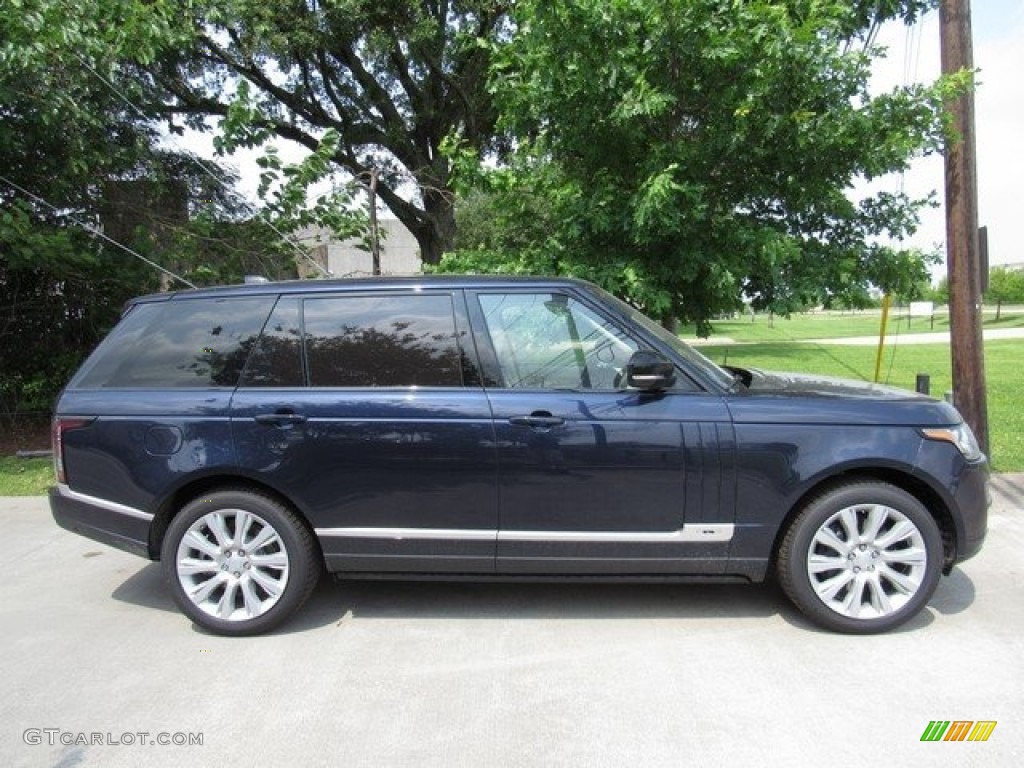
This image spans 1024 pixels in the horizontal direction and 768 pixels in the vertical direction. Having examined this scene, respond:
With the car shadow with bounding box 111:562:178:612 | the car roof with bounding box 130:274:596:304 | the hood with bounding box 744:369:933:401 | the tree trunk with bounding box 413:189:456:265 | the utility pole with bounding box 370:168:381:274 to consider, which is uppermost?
the tree trunk with bounding box 413:189:456:265

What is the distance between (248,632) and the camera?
382cm

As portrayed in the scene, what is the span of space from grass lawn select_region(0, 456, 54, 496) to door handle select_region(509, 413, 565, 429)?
209 inches

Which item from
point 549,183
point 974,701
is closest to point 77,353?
point 549,183

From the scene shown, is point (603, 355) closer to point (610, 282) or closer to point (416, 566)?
point (416, 566)

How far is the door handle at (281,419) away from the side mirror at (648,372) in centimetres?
164

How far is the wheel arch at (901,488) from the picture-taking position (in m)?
3.70

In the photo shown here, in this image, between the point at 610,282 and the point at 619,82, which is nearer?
the point at 619,82

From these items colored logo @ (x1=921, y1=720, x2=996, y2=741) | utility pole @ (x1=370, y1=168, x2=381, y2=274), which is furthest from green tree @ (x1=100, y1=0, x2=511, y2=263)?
colored logo @ (x1=921, y1=720, x2=996, y2=741)

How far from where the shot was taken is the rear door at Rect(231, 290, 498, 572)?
3.69 metres

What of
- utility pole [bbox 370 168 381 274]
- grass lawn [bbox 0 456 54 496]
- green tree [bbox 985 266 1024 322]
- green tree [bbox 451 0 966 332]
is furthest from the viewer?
green tree [bbox 985 266 1024 322]

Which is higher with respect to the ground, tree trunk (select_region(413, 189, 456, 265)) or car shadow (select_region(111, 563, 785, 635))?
tree trunk (select_region(413, 189, 456, 265))

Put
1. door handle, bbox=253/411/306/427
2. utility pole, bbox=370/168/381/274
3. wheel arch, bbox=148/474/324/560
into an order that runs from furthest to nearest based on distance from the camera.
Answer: utility pole, bbox=370/168/381/274
wheel arch, bbox=148/474/324/560
door handle, bbox=253/411/306/427

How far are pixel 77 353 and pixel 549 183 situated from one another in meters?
7.18

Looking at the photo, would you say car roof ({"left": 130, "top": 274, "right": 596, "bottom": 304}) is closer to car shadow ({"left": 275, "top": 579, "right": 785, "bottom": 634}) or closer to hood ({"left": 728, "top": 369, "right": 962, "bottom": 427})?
hood ({"left": 728, "top": 369, "right": 962, "bottom": 427})
